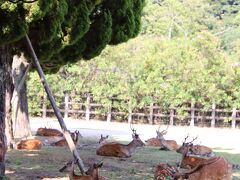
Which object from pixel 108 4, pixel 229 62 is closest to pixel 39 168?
pixel 108 4

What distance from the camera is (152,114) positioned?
2569 cm

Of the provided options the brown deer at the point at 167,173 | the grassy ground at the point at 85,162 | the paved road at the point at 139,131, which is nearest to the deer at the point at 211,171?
the brown deer at the point at 167,173

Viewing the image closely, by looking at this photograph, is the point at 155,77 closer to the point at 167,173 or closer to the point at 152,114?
the point at 152,114

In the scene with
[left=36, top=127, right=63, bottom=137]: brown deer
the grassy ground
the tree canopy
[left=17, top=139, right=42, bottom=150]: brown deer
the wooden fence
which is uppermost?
the tree canopy

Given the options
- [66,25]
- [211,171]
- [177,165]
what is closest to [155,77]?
[66,25]

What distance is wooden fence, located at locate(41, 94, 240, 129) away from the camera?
25.5 meters

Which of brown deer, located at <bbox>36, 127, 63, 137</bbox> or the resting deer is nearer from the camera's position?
the resting deer

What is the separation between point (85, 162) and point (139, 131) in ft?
36.7

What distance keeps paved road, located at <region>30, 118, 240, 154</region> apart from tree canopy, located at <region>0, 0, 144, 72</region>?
6.17 metres

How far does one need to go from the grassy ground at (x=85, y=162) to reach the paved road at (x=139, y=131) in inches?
187

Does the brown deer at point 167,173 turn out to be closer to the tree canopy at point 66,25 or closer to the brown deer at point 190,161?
the brown deer at point 190,161

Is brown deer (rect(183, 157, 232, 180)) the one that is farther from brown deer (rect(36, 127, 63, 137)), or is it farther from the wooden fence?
the wooden fence

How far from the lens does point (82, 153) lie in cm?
1232

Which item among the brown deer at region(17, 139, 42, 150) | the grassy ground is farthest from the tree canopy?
the grassy ground
